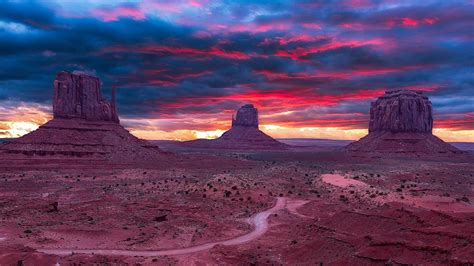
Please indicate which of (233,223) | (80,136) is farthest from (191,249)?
(80,136)

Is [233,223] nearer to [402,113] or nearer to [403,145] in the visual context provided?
[403,145]

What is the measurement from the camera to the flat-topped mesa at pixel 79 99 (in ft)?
370

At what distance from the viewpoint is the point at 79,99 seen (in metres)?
115

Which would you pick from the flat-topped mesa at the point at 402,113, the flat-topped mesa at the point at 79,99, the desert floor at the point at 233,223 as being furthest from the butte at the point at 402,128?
the flat-topped mesa at the point at 79,99

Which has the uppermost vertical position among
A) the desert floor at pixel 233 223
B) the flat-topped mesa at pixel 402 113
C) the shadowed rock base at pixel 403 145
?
the flat-topped mesa at pixel 402 113

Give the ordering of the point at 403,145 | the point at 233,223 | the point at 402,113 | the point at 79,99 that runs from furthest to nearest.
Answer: the point at 402,113 < the point at 403,145 < the point at 79,99 < the point at 233,223

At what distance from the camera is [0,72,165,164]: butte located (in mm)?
99062

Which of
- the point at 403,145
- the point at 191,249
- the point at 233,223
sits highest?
the point at 403,145

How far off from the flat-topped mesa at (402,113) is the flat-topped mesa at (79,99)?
11169 centimetres

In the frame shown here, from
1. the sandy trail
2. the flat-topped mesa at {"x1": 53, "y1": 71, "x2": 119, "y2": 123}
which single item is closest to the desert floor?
the sandy trail

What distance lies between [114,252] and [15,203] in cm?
2763

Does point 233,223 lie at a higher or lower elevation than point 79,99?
lower

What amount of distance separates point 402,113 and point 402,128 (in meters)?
6.17

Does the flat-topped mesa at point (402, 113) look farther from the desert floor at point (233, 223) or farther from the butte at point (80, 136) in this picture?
the butte at point (80, 136)
